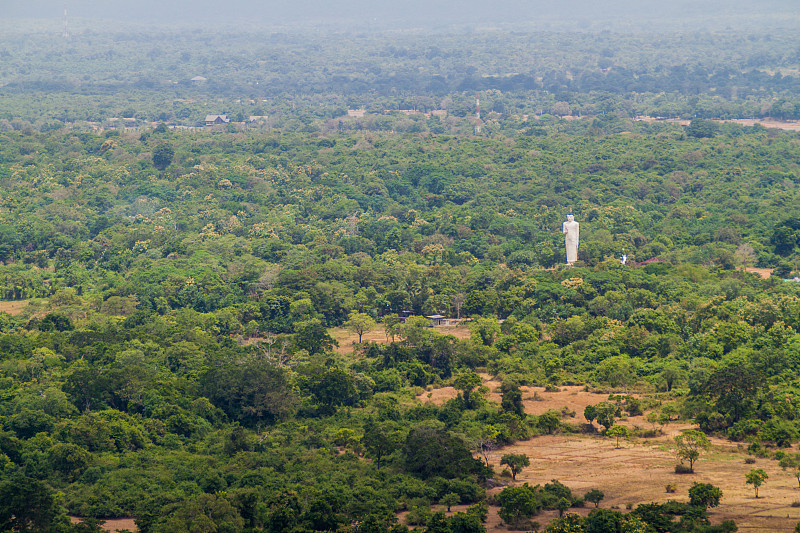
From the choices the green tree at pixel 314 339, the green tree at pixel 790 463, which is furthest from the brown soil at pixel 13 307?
the green tree at pixel 790 463

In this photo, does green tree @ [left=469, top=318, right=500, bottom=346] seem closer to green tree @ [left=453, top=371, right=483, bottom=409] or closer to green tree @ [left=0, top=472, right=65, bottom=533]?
green tree @ [left=453, top=371, right=483, bottom=409]

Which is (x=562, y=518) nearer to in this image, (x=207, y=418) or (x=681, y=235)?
(x=207, y=418)

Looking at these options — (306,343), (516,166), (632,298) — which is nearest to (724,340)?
(632,298)

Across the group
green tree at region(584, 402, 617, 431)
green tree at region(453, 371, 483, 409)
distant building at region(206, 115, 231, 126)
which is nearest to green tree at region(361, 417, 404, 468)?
green tree at region(453, 371, 483, 409)

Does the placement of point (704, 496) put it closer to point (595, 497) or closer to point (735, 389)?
point (595, 497)

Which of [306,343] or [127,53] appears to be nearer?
[306,343]

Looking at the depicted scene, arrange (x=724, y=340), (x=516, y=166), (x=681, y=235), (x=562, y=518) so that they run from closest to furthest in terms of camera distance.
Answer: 1. (x=562, y=518)
2. (x=724, y=340)
3. (x=681, y=235)
4. (x=516, y=166)

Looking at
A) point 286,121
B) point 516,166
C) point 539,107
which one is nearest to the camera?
point 516,166
